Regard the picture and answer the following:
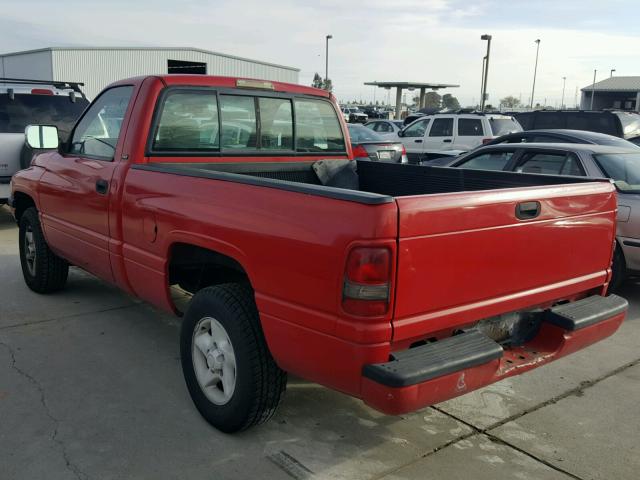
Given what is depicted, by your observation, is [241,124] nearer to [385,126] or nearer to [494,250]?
[494,250]

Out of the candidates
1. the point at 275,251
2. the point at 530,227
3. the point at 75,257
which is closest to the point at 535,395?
the point at 530,227

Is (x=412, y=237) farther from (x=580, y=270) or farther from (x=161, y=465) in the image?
(x=161, y=465)

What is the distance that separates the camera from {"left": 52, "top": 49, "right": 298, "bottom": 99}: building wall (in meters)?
30.9

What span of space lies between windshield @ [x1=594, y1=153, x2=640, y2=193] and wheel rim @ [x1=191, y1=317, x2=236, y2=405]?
4.40 m

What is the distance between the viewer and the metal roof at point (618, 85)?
4128cm

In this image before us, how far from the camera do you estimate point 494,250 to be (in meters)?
2.84

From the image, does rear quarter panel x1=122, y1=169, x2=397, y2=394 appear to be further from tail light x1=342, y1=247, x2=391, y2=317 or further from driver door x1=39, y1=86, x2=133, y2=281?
driver door x1=39, y1=86, x2=133, y2=281

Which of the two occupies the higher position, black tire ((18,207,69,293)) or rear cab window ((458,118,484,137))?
rear cab window ((458,118,484,137))

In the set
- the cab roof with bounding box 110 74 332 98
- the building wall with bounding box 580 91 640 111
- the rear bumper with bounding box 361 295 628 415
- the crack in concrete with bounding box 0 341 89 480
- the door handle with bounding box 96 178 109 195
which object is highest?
the building wall with bounding box 580 91 640 111

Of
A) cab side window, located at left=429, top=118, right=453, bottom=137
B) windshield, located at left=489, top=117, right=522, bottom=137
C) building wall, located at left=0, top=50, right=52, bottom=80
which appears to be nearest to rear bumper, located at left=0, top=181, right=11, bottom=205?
cab side window, located at left=429, top=118, right=453, bottom=137

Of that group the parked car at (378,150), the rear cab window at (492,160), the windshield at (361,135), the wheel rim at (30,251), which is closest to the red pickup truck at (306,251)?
the wheel rim at (30,251)

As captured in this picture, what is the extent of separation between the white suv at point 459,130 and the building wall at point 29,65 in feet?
73.4

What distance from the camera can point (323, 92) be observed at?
519cm

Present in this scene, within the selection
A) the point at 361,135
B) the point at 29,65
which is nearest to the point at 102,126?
the point at 361,135
